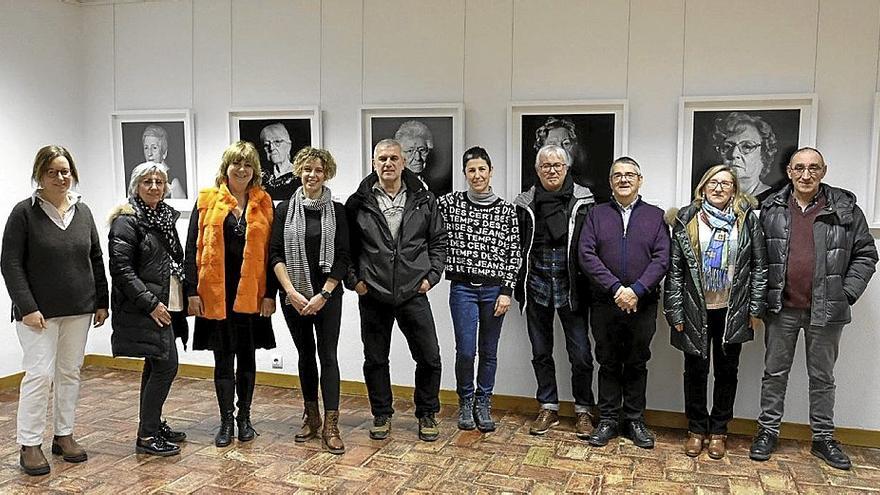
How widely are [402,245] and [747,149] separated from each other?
223 cm

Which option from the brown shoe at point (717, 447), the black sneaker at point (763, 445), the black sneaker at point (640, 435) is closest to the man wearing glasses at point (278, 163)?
the black sneaker at point (640, 435)

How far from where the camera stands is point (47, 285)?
3.89m

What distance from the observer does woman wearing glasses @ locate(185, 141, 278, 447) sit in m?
4.28

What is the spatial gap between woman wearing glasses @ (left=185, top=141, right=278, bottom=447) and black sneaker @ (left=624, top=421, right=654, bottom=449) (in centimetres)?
230

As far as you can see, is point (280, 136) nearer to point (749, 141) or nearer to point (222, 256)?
point (222, 256)

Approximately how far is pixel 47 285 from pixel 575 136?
3.27 meters

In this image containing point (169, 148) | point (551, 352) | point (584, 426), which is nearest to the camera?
point (584, 426)

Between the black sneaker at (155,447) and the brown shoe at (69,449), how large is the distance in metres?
0.29

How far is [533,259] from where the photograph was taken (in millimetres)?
4828

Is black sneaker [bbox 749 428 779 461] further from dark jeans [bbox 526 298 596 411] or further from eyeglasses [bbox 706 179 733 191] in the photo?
eyeglasses [bbox 706 179 733 191]

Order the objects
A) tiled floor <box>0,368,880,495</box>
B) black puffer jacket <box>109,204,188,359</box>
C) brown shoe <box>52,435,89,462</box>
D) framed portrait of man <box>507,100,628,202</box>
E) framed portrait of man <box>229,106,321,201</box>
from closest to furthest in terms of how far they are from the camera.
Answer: tiled floor <box>0,368,880,495</box>
black puffer jacket <box>109,204,188,359</box>
brown shoe <box>52,435,89,462</box>
framed portrait of man <box>507,100,628,202</box>
framed portrait of man <box>229,106,321,201</box>

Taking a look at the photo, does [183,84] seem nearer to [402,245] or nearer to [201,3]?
[201,3]

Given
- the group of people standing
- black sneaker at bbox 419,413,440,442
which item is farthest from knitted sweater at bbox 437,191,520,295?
black sneaker at bbox 419,413,440,442

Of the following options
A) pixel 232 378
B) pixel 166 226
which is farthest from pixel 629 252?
pixel 166 226
